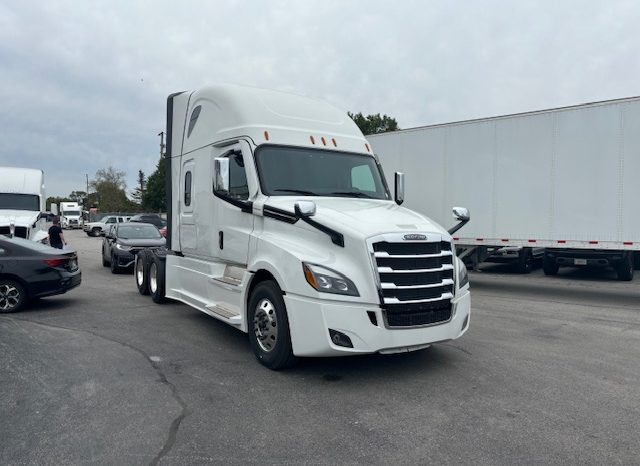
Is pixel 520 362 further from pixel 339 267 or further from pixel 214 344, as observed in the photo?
pixel 214 344

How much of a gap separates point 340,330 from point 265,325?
108cm

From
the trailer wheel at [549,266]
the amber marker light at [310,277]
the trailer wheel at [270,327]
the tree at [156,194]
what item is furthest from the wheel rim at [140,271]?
the tree at [156,194]

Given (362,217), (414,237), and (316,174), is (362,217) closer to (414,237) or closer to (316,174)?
(414,237)

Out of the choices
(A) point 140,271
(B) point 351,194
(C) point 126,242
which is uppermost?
(B) point 351,194

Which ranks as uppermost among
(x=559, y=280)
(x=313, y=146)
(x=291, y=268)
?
(x=313, y=146)

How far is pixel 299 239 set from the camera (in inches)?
219

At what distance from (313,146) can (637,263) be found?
48.3ft

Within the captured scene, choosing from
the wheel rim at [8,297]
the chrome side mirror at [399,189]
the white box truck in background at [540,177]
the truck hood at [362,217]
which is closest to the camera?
the truck hood at [362,217]

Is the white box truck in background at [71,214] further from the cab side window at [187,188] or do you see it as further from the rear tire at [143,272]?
the cab side window at [187,188]

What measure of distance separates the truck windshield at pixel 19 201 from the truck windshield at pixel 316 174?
53.3ft

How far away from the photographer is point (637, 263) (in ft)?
56.0

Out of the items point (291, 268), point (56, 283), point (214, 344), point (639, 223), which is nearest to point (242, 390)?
point (291, 268)

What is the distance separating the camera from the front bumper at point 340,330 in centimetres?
501


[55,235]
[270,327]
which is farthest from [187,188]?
[55,235]
